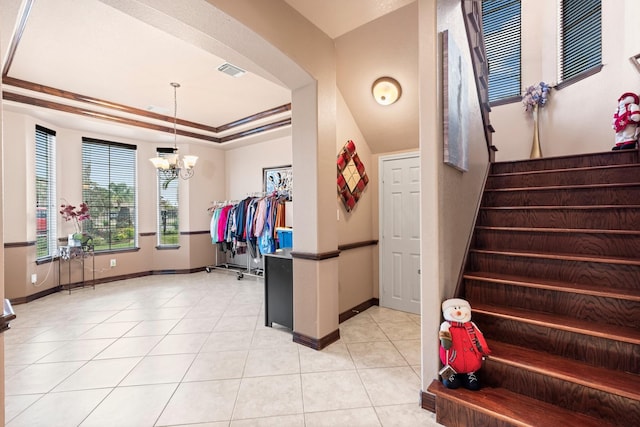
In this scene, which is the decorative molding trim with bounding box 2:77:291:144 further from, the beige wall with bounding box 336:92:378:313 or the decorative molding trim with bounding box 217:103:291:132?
the beige wall with bounding box 336:92:378:313

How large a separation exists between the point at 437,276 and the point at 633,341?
100cm

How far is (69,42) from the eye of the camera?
286cm

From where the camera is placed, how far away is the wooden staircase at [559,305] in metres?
1.55

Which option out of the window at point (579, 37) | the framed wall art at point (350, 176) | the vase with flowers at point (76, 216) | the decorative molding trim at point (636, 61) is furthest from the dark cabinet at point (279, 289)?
the window at point (579, 37)

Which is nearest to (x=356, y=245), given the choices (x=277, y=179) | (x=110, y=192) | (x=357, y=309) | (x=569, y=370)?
(x=357, y=309)

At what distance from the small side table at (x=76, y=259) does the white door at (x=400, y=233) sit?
5.02m

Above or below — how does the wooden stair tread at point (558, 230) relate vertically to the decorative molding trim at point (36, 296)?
above

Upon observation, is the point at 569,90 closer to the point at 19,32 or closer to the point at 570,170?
the point at 570,170

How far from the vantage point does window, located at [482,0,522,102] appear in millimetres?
4566

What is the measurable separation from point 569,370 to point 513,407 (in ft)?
1.24

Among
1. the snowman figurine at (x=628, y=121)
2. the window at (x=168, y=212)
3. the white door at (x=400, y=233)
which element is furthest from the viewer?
the window at (x=168, y=212)

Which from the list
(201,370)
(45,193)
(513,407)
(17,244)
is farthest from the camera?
(45,193)

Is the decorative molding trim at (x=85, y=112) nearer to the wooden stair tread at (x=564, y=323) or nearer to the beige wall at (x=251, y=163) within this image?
the beige wall at (x=251, y=163)

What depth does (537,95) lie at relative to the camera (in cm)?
420
